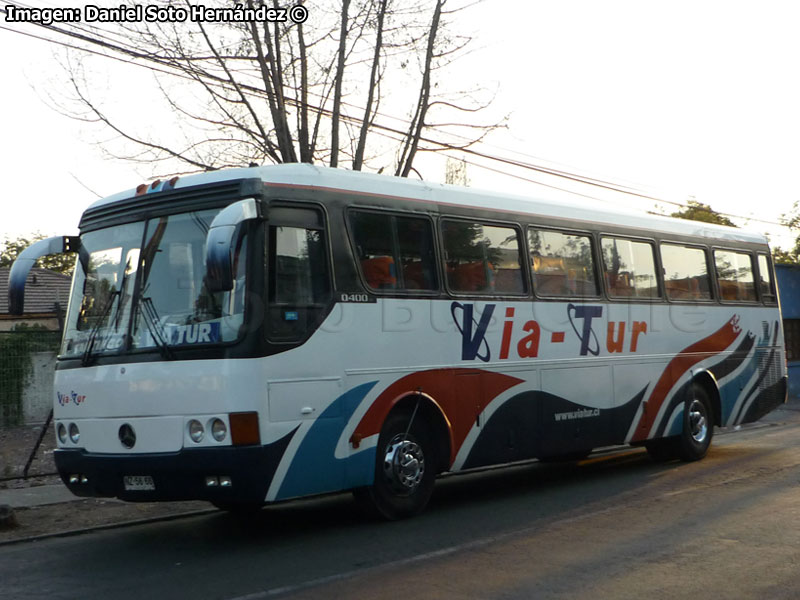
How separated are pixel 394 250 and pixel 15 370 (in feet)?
36.2

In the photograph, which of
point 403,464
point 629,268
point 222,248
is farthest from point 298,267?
point 629,268

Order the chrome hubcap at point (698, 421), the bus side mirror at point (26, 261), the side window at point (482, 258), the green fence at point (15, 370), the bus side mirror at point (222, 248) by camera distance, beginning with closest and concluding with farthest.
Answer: the bus side mirror at point (222, 248), the bus side mirror at point (26, 261), the side window at point (482, 258), the chrome hubcap at point (698, 421), the green fence at point (15, 370)

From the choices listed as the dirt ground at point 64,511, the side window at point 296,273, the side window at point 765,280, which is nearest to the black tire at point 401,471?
the side window at point 296,273

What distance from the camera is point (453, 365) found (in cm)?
1041

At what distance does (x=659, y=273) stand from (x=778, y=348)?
3.87m

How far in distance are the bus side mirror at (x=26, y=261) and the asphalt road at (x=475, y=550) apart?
224 centimetres

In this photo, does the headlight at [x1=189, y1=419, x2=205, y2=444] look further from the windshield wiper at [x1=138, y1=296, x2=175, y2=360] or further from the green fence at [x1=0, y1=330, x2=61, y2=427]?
the green fence at [x1=0, y1=330, x2=61, y2=427]

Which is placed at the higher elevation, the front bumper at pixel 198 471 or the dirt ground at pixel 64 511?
the front bumper at pixel 198 471

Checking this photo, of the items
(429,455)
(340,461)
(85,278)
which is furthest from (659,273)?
(85,278)

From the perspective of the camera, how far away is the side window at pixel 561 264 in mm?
11766

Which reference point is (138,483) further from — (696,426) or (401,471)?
(696,426)

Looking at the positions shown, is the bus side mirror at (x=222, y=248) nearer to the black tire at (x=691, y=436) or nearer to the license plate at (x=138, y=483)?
the license plate at (x=138, y=483)

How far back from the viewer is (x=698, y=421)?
47.5 feet

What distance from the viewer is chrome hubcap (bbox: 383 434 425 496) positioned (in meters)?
9.59
